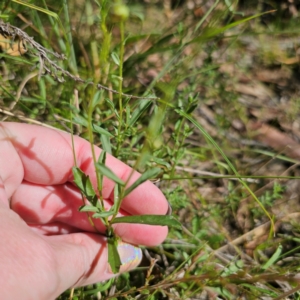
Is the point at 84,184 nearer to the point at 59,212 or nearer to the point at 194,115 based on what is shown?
the point at 59,212

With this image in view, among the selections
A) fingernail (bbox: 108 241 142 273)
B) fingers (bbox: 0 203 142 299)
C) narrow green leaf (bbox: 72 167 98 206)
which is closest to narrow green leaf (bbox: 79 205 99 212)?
narrow green leaf (bbox: 72 167 98 206)

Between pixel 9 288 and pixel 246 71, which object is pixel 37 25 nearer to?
pixel 9 288

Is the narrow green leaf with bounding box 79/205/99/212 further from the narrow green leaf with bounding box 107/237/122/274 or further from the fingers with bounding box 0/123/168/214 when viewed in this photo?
the fingers with bounding box 0/123/168/214

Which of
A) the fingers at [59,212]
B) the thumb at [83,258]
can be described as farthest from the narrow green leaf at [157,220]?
the fingers at [59,212]

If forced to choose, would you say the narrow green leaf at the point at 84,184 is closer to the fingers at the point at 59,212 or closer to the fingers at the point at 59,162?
the fingers at the point at 59,162

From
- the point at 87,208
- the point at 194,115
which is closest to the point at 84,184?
the point at 87,208

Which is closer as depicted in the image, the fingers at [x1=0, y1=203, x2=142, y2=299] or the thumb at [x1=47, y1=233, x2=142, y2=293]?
the fingers at [x1=0, y1=203, x2=142, y2=299]
